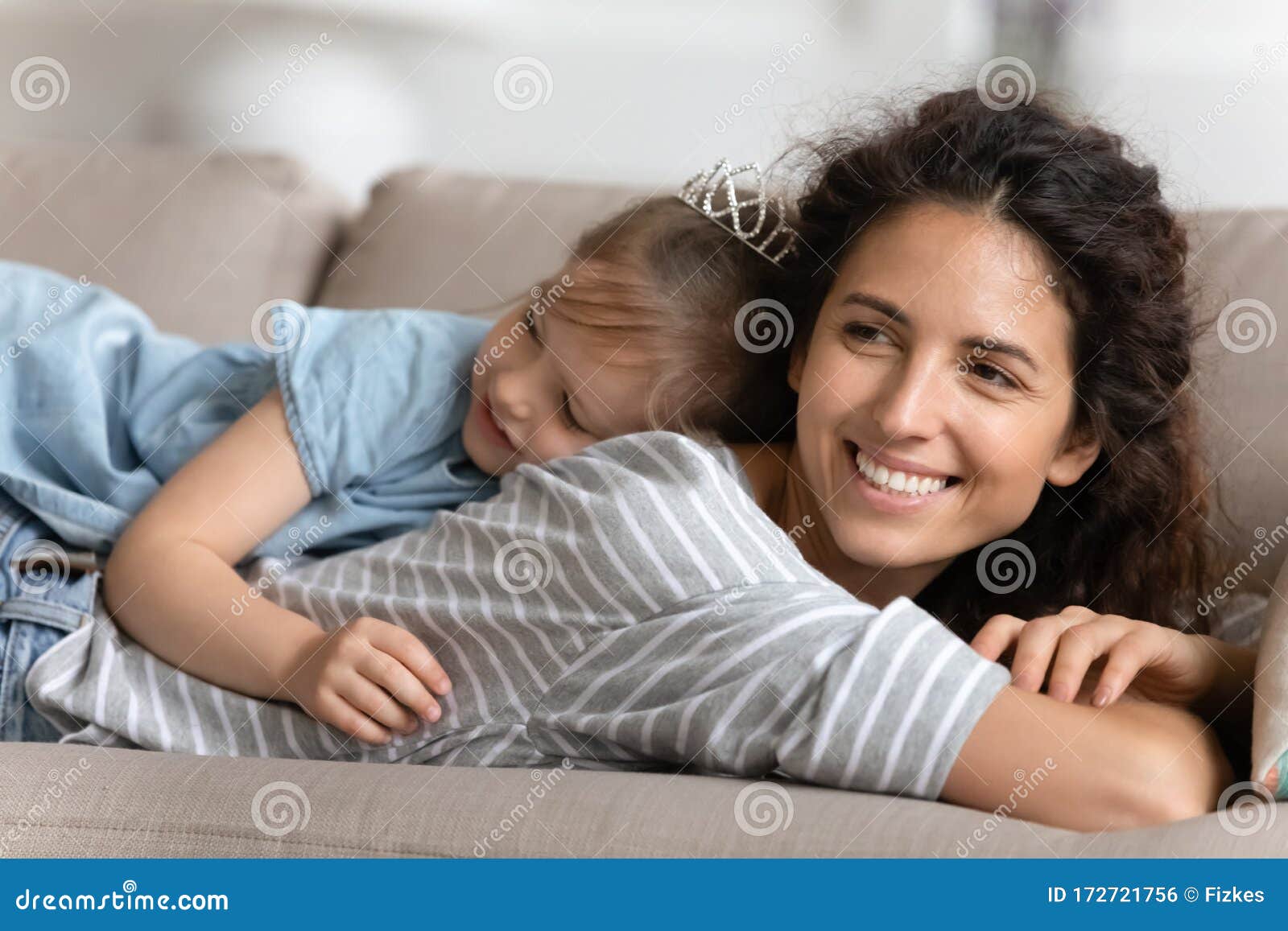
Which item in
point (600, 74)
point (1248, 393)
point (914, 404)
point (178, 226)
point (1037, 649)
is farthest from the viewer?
point (600, 74)

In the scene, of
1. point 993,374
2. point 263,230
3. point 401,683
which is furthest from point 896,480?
point 263,230

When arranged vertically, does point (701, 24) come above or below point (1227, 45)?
below

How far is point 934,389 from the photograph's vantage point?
100 centimetres

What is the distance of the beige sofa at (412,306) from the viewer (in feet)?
2.40

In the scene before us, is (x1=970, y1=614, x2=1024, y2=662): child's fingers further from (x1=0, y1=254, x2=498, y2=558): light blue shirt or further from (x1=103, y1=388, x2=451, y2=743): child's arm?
(x1=0, y1=254, x2=498, y2=558): light blue shirt

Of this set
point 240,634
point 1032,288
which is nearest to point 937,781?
point 1032,288

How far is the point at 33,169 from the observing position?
1875 mm

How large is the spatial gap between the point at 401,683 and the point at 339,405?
0.39 metres

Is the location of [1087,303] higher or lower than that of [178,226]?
higher

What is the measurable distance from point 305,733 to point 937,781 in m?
0.52

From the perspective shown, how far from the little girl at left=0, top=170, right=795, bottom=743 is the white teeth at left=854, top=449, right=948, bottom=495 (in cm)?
21

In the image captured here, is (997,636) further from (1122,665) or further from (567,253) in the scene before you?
(567,253)

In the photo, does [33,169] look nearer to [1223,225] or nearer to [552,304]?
[552,304]

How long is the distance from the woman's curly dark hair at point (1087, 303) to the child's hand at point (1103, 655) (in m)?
0.27
